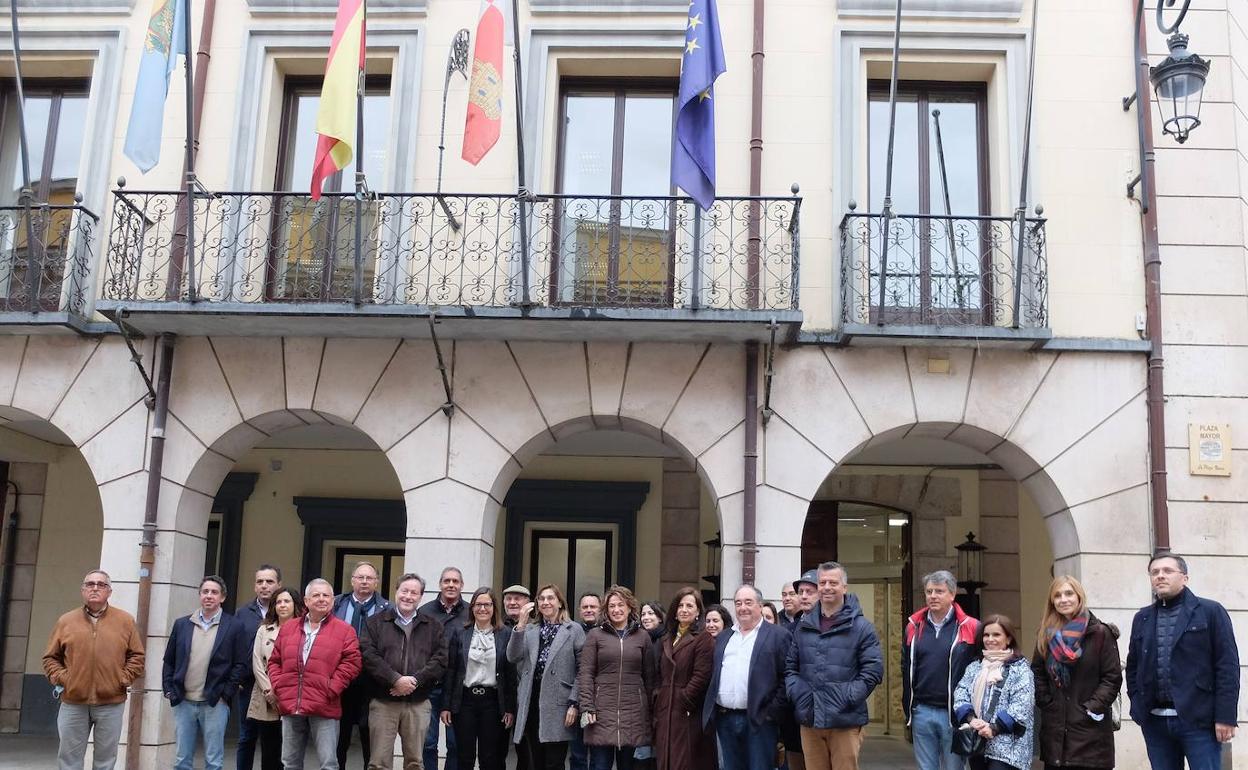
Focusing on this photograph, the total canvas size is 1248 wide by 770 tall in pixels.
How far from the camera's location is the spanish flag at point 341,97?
10.2 meters

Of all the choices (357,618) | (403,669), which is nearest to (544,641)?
(403,669)

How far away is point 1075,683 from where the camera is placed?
6.79 m

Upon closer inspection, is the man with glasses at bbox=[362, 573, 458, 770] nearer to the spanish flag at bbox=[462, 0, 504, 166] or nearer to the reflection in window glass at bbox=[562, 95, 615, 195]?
the spanish flag at bbox=[462, 0, 504, 166]

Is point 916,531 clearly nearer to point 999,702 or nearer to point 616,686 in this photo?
point 616,686

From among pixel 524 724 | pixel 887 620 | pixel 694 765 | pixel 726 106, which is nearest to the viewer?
pixel 694 765

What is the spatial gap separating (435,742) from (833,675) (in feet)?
11.8

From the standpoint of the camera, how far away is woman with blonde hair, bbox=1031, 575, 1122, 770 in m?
6.67

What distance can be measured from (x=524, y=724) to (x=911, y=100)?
709 centimetres

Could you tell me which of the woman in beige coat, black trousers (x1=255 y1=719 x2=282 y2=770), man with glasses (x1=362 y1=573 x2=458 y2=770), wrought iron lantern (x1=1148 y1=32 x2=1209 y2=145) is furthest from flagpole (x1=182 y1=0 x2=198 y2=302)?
wrought iron lantern (x1=1148 y1=32 x2=1209 y2=145)

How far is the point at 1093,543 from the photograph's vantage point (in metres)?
10.4

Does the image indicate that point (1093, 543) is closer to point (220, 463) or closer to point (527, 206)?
point (527, 206)

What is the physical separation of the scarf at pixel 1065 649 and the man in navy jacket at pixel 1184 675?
0.53 metres

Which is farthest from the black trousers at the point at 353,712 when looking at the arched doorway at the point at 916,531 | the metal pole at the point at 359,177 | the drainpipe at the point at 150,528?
the arched doorway at the point at 916,531

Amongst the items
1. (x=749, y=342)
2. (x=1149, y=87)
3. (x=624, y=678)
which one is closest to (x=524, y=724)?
(x=624, y=678)
